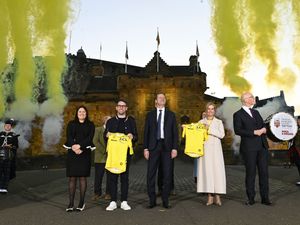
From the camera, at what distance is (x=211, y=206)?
23.3 feet

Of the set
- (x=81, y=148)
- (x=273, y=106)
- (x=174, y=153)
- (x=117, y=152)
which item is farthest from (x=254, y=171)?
(x=273, y=106)

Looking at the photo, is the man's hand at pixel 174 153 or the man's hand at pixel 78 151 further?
the man's hand at pixel 174 153

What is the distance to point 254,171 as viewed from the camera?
24.5 ft

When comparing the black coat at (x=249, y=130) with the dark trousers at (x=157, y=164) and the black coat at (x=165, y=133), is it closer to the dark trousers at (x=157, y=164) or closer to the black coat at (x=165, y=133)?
the black coat at (x=165, y=133)

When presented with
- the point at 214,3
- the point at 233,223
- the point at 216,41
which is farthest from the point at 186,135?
the point at 216,41

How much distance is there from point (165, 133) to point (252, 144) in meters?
2.01

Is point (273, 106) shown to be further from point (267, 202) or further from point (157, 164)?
point (157, 164)

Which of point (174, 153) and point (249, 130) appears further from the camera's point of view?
point (249, 130)

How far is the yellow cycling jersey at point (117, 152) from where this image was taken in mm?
7020

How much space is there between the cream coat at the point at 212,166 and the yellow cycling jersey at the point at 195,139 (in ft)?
0.55

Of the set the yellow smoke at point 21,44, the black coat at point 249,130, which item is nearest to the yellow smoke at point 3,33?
the yellow smoke at point 21,44

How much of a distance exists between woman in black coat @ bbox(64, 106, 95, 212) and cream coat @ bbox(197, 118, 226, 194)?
2.56 metres

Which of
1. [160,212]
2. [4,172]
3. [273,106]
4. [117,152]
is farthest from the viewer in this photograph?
[273,106]

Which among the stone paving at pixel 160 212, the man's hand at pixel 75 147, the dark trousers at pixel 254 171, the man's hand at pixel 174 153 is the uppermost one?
the man's hand at pixel 75 147
